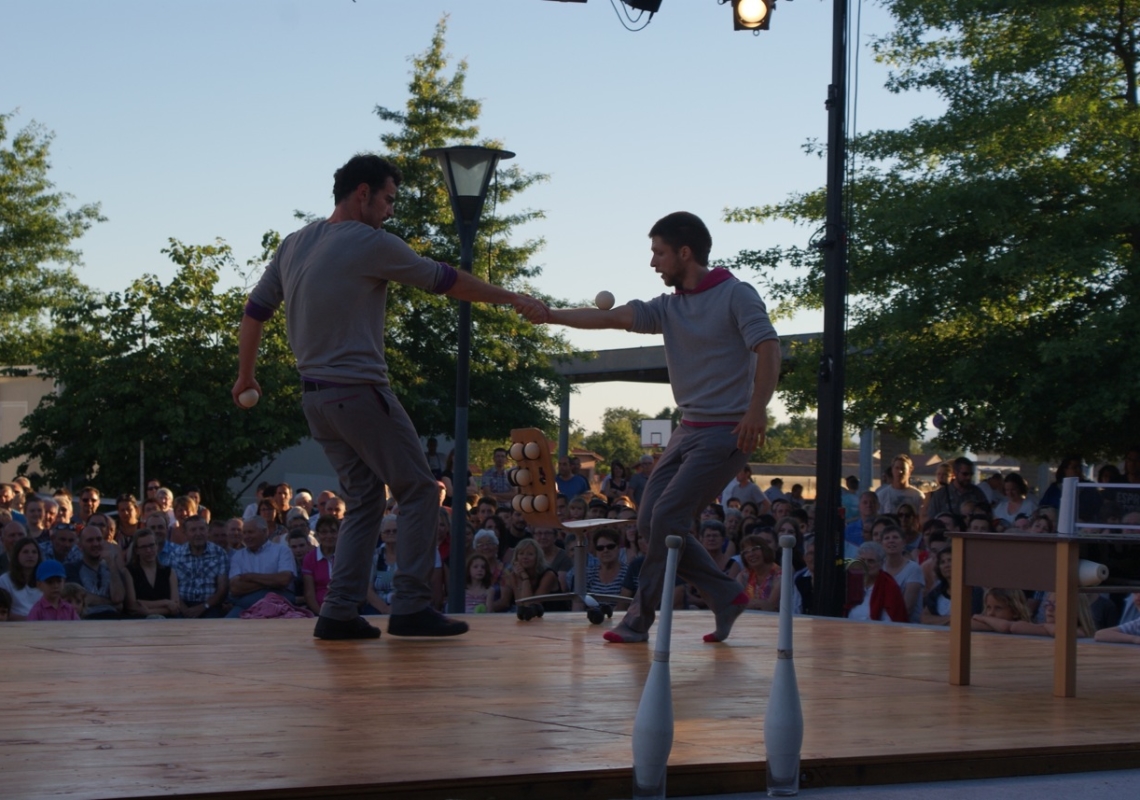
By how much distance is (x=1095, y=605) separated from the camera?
8.73 m

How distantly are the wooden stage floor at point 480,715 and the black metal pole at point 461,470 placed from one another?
3510 millimetres

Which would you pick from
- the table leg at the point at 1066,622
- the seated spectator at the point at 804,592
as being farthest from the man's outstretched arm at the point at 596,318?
the seated spectator at the point at 804,592

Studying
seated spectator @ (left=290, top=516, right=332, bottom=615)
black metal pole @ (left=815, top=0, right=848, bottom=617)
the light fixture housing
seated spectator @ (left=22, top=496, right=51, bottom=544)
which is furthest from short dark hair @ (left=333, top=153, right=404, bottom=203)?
black metal pole @ (left=815, top=0, right=848, bottom=617)

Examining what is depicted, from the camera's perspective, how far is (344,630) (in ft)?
20.2

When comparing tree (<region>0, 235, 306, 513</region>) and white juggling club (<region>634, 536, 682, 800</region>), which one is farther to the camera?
tree (<region>0, 235, 306, 513</region>)

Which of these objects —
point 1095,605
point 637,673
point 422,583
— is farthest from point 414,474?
point 1095,605

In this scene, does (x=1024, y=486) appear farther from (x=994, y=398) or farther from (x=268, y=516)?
(x=268, y=516)

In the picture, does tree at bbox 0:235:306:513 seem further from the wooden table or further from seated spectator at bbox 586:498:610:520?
the wooden table

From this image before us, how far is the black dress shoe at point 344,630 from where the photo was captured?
6.15 m

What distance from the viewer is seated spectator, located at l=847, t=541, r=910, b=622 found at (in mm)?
9312

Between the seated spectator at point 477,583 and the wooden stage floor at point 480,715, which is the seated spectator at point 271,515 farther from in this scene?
the wooden stage floor at point 480,715

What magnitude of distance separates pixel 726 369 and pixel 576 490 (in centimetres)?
1223

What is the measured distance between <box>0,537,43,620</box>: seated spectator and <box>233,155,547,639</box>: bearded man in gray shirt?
3.96 m

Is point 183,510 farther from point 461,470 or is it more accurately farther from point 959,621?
point 959,621
